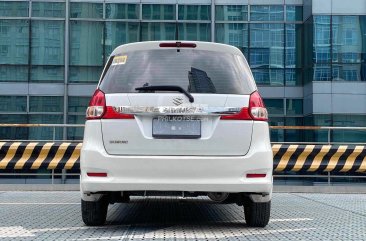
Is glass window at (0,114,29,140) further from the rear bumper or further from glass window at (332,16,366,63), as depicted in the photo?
the rear bumper

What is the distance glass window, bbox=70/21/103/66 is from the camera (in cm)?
2506

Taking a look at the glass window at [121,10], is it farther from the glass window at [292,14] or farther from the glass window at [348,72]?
the glass window at [348,72]

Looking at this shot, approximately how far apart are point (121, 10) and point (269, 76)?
7111 millimetres

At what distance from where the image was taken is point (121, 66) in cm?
557

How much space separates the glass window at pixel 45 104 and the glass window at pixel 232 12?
7.88 meters

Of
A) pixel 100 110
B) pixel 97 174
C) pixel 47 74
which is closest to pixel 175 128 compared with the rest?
pixel 100 110

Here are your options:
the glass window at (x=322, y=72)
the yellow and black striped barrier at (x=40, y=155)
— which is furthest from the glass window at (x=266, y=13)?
the yellow and black striped barrier at (x=40, y=155)

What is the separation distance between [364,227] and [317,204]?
2.60 meters

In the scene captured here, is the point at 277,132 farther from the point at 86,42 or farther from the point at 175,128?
the point at 175,128

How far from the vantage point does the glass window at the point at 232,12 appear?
83.0 feet

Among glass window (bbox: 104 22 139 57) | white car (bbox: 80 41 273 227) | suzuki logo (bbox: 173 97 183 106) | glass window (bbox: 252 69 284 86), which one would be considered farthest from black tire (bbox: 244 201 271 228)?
glass window (bbox: 104 22 139 57)

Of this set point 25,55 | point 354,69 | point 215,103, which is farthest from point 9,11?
point 215,103

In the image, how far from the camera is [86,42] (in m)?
25.2

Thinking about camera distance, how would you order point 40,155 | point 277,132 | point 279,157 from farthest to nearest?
→ point 277,132
point 279,157
point 40,155
